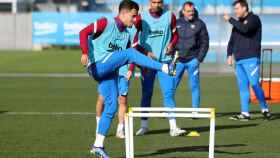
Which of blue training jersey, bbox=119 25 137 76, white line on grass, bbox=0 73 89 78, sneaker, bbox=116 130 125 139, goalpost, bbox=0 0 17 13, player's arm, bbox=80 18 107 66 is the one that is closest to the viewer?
player's arm, bbox=80 18 107 66

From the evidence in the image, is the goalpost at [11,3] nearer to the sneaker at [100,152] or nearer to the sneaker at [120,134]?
the sneaker at [120,134]

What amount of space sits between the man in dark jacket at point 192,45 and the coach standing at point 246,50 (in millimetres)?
516

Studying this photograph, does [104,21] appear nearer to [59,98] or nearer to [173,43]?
[173,43]

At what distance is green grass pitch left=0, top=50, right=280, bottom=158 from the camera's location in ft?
35.2

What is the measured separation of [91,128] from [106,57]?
322 cm

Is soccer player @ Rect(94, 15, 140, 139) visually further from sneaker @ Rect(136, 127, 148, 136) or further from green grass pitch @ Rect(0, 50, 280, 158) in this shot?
sneaker @ Rect(136, 127, 148, 136)

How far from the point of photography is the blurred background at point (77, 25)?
27094mm

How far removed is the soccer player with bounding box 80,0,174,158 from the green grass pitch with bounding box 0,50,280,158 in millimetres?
514

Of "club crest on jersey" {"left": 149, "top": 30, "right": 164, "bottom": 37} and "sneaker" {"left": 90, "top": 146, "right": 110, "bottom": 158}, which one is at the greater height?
"club crest on jersey" {"left": 149, "top": 30, "right": 164, "bottom": 37}

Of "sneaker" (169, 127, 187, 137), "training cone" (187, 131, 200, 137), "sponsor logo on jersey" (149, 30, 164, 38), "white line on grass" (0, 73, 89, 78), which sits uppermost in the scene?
"sponsor logo on jersey" (149, 30, 164, 38)

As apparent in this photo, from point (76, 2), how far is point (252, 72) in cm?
4872

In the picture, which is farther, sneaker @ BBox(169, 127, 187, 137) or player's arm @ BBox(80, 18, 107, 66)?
sneaker @ BBox(169, 127, 187, 137)

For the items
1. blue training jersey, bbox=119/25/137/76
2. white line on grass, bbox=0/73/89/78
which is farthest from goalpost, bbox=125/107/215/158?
white line on grass, bbox=0/73/89/78

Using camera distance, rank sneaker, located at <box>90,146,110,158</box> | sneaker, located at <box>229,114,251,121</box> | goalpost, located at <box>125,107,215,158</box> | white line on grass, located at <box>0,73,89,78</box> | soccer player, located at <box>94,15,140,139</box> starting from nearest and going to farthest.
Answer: goalpost, located at <box>125,107,215,158</box>, sneaker, located at <box>90,146,110,158</box>, soccer player, located at <box>94,15,140,139</box>, sneaker, located at <box>229,114,251,121</box>, white line on grass, located at <box>0,73,89,78</box>
